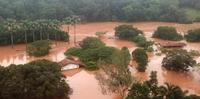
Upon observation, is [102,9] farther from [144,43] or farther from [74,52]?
[74,52]

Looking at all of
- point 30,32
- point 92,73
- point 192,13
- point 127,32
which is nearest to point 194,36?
point 127,32

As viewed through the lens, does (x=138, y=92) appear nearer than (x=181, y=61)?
Yes

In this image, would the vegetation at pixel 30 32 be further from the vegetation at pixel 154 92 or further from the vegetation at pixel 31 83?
the vegetation at pixel 154 92

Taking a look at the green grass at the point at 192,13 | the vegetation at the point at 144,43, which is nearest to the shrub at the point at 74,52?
the vegetation at the point at 144,43

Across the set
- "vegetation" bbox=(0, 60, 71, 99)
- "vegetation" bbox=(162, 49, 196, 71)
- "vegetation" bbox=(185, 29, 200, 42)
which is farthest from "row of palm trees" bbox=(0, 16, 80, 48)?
"vegetation" bbox=(0, 60, 71, 99)

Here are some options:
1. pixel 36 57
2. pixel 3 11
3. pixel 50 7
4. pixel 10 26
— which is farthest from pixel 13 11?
Result: pixel 36 57

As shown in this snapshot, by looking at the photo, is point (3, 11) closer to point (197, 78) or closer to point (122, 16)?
point (122, 16)
